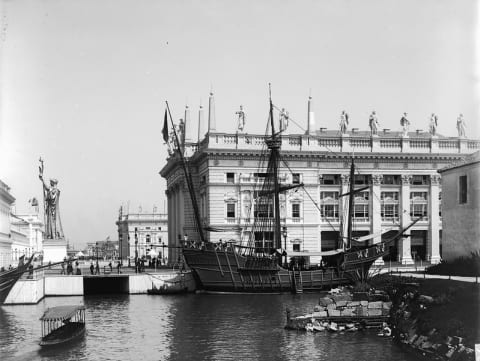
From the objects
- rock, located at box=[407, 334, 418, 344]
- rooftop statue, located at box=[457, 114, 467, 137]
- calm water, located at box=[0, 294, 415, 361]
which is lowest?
calm water, located at box=[0, 294, 415, 361]

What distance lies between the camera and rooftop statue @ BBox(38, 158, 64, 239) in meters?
70.4

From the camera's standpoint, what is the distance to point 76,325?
40.3 metres

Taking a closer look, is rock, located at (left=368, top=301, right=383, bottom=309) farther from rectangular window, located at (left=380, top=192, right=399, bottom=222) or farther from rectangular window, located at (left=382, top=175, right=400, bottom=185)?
rectangular window, located at (left=382, top=175, right=400, bottom=185)

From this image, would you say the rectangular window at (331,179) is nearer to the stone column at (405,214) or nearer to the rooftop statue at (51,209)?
the stone column at (405,214)

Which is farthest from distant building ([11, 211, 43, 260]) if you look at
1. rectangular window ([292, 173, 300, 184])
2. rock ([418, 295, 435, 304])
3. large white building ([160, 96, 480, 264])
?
rock ([418, 295, 435, 304])

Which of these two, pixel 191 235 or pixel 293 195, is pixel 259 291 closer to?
pixel 293 195

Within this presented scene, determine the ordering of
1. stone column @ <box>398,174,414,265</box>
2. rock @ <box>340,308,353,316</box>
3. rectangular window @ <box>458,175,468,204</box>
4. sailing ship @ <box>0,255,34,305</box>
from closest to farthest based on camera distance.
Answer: rock @ <box>340,308,353,316</box>, rectangular window @ <box>458,175,468,204</box>, sailing ship @ <box>0,255,34,305</box>, stone column @ <box>398,174,414,265</box>

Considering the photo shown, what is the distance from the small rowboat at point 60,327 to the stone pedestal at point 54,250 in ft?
87.2

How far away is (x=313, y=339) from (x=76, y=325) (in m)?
13.3

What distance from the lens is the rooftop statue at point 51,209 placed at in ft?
231

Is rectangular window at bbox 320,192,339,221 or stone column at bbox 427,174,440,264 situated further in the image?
stone column at bbox 427,174,440,264

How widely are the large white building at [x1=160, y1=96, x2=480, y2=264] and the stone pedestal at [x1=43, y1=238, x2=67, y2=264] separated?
52.1 feet

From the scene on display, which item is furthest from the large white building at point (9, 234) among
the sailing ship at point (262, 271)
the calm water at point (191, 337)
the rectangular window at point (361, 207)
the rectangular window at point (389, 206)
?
the rectangular window at point (389, 206)

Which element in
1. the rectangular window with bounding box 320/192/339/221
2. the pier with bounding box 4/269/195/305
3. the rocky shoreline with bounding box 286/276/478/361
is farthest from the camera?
the rectangular window with bounding box 320/192/339/221
